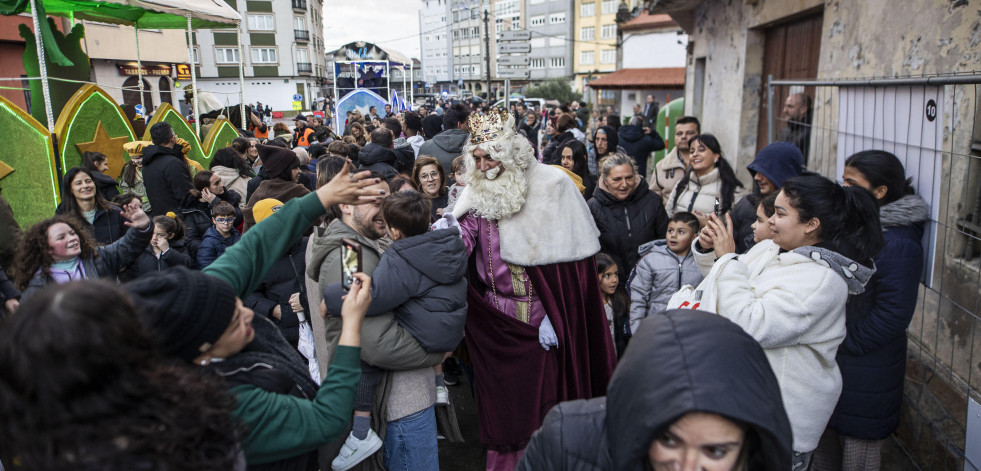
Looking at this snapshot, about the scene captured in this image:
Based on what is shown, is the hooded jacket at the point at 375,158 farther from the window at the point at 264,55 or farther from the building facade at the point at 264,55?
the window at the point at 264,55

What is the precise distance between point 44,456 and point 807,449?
7.92 feet

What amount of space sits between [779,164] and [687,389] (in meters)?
2.92

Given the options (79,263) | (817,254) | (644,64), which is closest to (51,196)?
(79,263)

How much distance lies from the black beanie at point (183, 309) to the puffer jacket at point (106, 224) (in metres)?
3.68

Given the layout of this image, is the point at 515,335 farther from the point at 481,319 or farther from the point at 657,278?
the point at 657,278

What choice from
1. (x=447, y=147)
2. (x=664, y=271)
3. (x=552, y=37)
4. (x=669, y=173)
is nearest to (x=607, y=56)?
(x=552, y=37)

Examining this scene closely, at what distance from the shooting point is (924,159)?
10.0 ft

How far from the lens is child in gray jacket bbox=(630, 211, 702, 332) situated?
12.2 feet

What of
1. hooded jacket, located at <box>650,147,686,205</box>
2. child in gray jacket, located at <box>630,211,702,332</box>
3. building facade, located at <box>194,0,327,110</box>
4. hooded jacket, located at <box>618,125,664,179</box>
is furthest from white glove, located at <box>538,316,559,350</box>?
building facade, located at <box>194,0,327,110</box>

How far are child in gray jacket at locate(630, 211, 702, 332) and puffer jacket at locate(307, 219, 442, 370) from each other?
1543 millimetres

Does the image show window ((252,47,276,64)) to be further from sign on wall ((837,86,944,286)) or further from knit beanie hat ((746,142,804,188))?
sign on wall ((837,86,944,286))

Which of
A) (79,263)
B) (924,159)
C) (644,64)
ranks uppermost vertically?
(644,64)

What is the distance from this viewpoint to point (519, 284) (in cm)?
345

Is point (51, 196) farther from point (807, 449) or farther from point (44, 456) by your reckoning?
point (807, 449)
